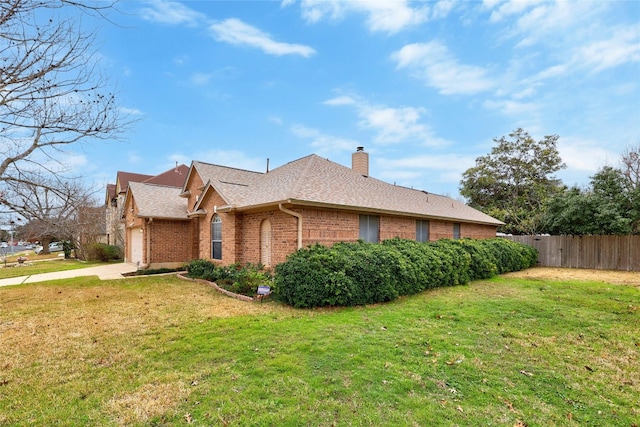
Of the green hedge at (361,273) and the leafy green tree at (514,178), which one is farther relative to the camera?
the leafy green tree at (514,178)

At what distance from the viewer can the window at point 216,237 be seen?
1395cm

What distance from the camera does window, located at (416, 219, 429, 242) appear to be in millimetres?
15128

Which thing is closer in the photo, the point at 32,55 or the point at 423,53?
the point at 32,55

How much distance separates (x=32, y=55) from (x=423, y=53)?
12.4 m

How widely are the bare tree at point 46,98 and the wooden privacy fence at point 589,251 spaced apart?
76.0 ft

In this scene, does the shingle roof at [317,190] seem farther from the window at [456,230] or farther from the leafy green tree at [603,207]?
the leafy green tree at [603,207]

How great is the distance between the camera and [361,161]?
17.5 metres

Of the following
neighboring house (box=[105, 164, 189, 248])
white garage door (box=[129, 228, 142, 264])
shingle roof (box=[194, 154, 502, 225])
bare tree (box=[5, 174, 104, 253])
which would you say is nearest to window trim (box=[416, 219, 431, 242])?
shingle roof (box=[194, 154, 502, 225])

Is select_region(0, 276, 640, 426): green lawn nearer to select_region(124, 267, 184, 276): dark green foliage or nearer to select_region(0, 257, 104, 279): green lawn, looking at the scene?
select_region(124, 267, 184, 276): dark green foliage

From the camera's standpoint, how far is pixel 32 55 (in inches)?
158

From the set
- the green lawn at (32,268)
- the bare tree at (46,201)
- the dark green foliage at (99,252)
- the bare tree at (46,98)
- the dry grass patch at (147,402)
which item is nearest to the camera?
the dry grass patch at (147,402)

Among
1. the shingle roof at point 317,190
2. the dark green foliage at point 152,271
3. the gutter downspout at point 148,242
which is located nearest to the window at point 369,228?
the shingle roof at point 317,190

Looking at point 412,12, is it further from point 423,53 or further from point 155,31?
point 155,31

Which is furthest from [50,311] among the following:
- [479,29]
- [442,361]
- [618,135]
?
[618,135]
